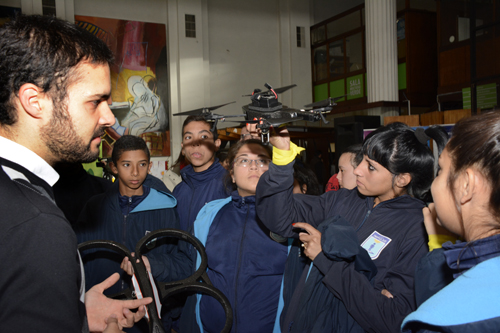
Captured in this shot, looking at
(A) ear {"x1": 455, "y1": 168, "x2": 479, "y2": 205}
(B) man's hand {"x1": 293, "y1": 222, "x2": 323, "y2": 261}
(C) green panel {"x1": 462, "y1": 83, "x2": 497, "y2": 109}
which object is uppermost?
(C) green panel {"x1": 462, "y1": 83, "x2": 497, "y2": 109}

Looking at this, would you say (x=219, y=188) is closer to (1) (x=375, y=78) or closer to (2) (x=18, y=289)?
(2) (x=18, y=289)

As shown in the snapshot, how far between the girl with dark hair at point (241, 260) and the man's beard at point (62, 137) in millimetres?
1097

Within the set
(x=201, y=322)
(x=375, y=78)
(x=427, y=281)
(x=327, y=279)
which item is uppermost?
(x=375, y=78)

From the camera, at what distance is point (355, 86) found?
34.2ft

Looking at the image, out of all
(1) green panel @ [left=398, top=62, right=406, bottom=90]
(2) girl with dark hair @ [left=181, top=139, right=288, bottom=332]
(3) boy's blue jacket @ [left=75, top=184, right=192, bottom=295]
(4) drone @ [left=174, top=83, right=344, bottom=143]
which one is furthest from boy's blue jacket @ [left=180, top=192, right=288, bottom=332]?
(1) green panel @ [left=398, top=62, right=406, bottom=90]

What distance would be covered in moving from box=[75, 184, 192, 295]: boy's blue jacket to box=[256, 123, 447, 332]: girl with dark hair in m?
0.77

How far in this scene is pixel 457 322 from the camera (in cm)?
80

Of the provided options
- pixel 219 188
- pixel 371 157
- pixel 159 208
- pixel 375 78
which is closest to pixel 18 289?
pixel 371 157

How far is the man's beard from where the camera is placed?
999 millimetres

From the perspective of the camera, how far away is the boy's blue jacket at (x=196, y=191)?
2900 millimetres

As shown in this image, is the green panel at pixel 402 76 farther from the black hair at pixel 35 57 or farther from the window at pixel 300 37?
the black hair at pixel 35 57

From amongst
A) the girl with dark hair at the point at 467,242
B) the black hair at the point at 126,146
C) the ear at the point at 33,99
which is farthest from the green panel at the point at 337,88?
the ear at the point at 33,99

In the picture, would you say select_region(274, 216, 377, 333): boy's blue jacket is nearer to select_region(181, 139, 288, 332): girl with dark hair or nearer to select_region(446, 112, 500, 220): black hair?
select_region(181, 139, 288, 332): girl with dark hair

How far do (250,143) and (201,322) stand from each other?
105cm
